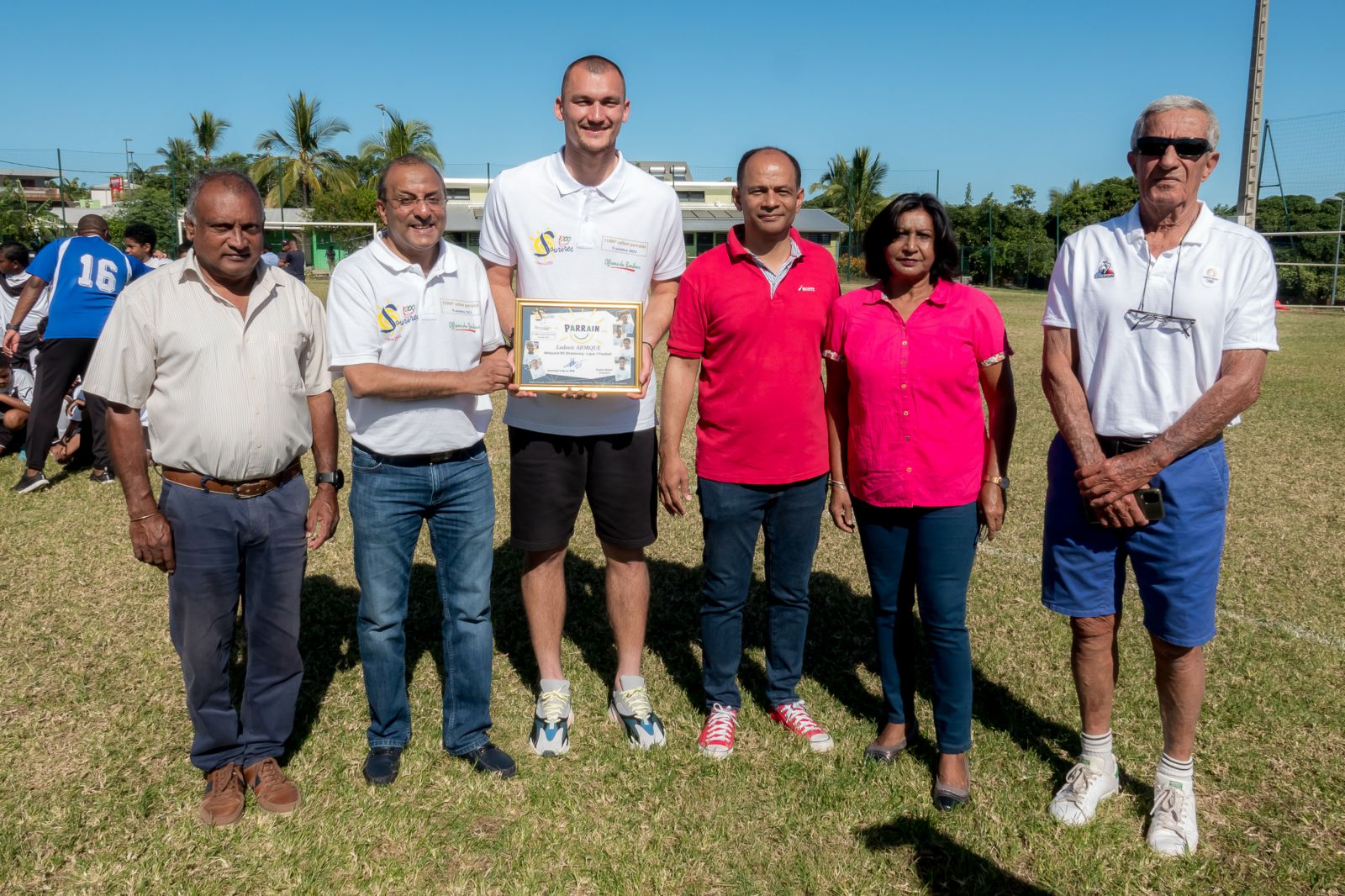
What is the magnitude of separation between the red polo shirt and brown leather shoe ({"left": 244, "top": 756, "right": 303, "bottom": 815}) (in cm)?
193

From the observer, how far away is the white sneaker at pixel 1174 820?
325 cm

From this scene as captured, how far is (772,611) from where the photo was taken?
403 centimetres

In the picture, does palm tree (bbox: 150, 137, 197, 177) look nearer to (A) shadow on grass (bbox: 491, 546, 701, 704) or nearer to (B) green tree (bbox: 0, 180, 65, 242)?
(B) green tree (bbox: 0, 180, 65, 242)

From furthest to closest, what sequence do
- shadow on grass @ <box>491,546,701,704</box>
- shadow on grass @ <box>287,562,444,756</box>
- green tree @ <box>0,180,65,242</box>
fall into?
green tree @ <box>0,180,65,242</box> → shadow on grass @ <box>491,546,701,704</box> → shadow on grass @ <box>287,562,444,756</box>

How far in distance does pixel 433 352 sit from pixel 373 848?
1.71 metres

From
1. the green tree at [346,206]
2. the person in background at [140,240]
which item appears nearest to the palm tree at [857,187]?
the green tree at [346,206]

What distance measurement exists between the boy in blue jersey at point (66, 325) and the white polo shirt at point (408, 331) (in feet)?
19.0

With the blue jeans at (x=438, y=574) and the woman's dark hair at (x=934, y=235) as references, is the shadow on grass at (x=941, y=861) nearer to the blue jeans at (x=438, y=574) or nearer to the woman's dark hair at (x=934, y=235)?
the blue jeans at (x=438, y=574)

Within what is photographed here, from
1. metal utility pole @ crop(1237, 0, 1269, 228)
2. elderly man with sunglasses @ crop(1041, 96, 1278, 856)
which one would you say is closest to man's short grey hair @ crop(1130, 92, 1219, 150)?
elderly man with sunglasses @ crop(1041, 96, 1278, 856)

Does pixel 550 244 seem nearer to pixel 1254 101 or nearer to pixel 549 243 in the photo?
pixel 549 243

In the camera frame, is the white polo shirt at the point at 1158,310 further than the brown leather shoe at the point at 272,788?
No

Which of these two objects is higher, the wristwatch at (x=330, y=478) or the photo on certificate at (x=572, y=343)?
the photo on certificate at (x=572, y=343)

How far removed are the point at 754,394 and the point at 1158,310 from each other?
1.38 m

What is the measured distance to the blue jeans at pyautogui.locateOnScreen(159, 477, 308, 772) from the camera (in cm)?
328
